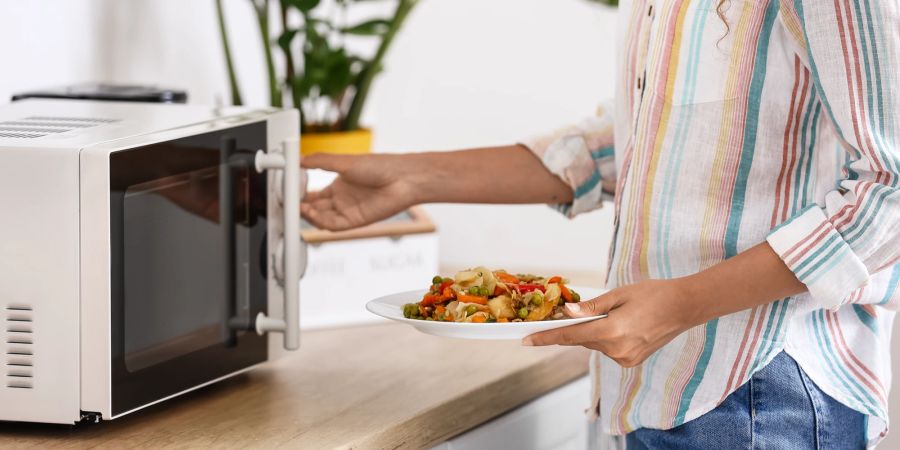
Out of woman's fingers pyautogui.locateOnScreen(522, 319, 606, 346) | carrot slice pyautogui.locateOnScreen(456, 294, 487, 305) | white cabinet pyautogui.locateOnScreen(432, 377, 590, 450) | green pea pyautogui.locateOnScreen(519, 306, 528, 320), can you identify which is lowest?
white cabinet pyautogui.locateOnScreen(432, 377, 590, 450)

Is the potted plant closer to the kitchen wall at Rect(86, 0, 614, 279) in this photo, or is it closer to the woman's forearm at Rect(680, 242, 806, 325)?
the kitchen wall at Rect(86, 0, 614, 279)

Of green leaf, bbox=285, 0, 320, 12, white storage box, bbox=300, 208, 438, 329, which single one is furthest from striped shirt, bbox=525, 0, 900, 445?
green leaf, bbox=285, 0, 320, 12

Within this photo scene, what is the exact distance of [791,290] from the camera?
92cm

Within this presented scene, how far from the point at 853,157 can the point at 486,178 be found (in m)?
0.46

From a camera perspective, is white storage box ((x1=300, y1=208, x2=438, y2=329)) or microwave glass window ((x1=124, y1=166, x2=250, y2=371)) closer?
microwave glass window ((x1=124, y1=166, x2=250, y2=371))

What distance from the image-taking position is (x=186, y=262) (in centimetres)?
106

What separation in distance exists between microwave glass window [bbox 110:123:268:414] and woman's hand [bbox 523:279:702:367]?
0.35 metres

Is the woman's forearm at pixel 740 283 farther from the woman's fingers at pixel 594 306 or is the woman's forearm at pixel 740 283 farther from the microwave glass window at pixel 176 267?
the microwave glass window at pixel 176 267

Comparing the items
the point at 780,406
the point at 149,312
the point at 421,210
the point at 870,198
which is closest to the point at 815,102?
the point at 870,198

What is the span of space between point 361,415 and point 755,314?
1.24ft

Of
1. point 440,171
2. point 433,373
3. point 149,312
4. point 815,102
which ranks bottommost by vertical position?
point 433,373

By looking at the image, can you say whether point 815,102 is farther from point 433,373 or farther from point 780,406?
point 433,373

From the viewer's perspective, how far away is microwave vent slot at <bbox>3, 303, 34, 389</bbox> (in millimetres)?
935

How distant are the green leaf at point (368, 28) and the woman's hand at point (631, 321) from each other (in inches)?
32.5
